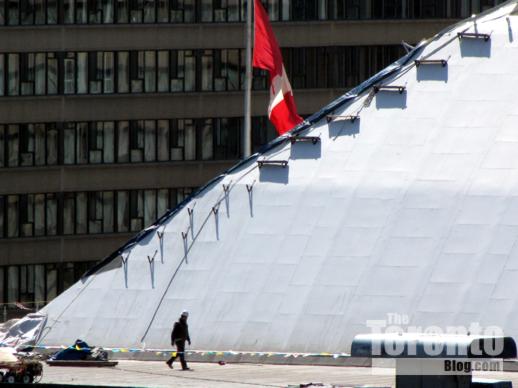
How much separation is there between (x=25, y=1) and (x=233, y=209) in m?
38.7

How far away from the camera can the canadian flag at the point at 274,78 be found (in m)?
69.6

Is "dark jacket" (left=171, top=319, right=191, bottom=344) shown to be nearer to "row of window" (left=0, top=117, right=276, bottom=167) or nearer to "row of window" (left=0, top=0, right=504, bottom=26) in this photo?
"row of window" (left=0, top=117, right=276, bottom=167)

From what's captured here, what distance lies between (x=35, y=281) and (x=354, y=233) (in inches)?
1623

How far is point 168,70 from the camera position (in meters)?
95.7

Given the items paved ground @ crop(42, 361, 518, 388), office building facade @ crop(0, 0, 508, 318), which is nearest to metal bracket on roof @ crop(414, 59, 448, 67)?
paved ground @ crop(42, 361, 518, 388)

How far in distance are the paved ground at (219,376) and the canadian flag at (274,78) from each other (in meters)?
17.1

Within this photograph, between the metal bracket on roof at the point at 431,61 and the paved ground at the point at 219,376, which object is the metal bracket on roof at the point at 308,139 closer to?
the metal bracket on roof at the point at 431,61

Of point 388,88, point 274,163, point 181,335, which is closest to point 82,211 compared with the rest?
point 274,163

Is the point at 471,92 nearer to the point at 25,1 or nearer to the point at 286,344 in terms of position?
the point at 286,344

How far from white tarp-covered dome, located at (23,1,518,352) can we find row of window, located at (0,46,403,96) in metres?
36.4

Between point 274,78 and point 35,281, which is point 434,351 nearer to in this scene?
point 274,78

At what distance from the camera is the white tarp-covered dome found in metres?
53.8

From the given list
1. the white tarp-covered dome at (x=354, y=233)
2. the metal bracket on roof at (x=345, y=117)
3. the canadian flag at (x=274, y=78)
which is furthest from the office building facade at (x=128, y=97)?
the metal bracket on roof at (x=345, y=117)

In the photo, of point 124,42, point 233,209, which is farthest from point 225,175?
point 124,42
